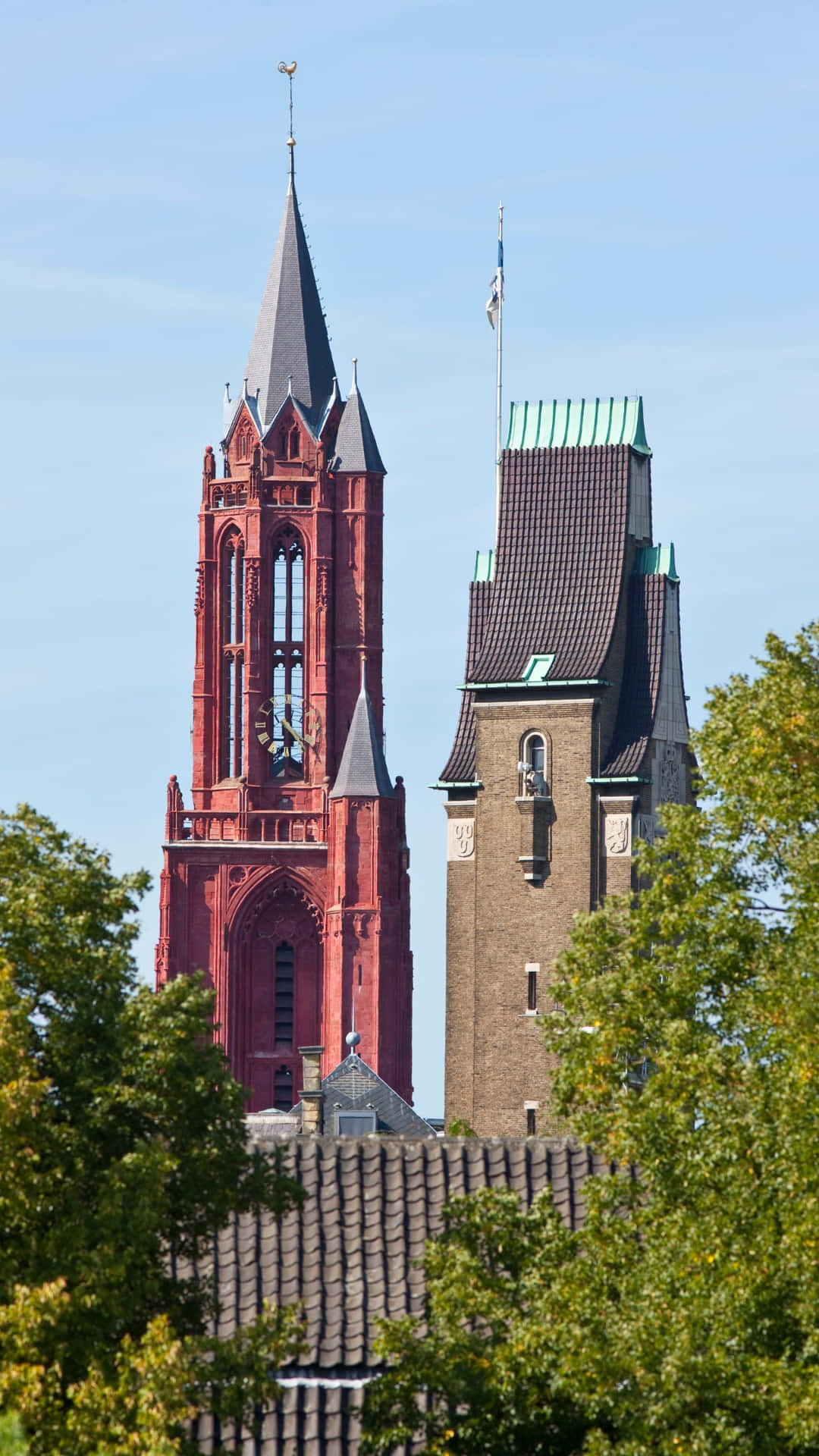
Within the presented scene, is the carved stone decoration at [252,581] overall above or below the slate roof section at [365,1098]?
above

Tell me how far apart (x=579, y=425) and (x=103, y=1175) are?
9014 centimetres

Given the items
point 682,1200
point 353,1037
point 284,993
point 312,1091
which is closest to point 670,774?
point 353,1037

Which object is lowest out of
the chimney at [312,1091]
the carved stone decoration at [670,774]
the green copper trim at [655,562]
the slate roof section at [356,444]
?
the chimney at [312,1091]

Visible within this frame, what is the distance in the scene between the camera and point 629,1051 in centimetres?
3875

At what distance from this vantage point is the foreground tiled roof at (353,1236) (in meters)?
43.8

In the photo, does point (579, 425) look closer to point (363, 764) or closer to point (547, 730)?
point (547, 730)

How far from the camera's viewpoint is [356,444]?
155m

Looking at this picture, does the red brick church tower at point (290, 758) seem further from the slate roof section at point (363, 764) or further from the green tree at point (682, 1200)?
the green tree at point (682, 1200)

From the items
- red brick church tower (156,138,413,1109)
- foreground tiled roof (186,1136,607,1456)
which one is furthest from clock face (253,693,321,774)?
foreground tiled roof (186,1136,607,1456)

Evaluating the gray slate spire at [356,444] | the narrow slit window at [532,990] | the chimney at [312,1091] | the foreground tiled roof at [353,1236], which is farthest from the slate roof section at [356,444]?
the foreground tiled roof at [353,1236]

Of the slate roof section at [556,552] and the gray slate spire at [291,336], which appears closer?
the slate roof section at [556,552]

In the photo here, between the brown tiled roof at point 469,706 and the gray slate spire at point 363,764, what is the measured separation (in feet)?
78.4

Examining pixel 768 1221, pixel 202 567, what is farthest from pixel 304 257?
pixel 768 1221

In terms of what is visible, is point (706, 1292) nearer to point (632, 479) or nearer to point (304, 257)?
point (632, 479)
